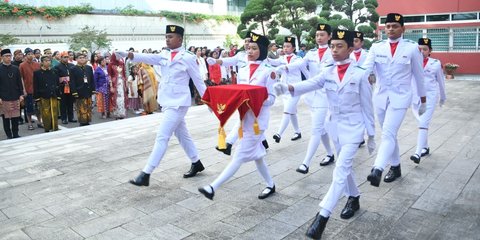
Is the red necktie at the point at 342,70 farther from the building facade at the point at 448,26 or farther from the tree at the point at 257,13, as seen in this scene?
the building facade at the point at 448,26

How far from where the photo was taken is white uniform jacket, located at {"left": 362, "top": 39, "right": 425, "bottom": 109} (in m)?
5.03

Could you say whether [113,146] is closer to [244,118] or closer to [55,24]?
[244,118]

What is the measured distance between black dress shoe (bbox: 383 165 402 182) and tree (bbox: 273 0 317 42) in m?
16.1

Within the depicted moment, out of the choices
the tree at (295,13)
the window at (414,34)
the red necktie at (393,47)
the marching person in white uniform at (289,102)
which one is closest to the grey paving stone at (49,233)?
the red necktie at (393,47)

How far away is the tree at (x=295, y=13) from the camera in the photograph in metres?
20.4

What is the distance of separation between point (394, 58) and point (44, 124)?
7636 mm

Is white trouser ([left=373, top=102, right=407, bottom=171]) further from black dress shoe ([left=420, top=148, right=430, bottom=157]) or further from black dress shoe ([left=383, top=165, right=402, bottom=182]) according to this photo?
black dress shoe ([left=420, top=148, right=430, bottom=157])

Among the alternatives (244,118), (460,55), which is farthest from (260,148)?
(460,55)

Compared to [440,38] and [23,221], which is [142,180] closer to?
[23,221]

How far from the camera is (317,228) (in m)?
3.68

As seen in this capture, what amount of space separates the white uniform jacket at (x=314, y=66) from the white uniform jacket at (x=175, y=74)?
4.90 feet

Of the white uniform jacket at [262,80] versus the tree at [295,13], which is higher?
the tree at [295,13]

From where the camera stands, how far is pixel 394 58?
16.8 feet

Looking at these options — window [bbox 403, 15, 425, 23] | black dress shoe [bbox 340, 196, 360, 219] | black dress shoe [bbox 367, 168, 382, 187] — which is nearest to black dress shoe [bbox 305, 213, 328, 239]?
black dress shoe [bbox 340, 196, 360, 219]
